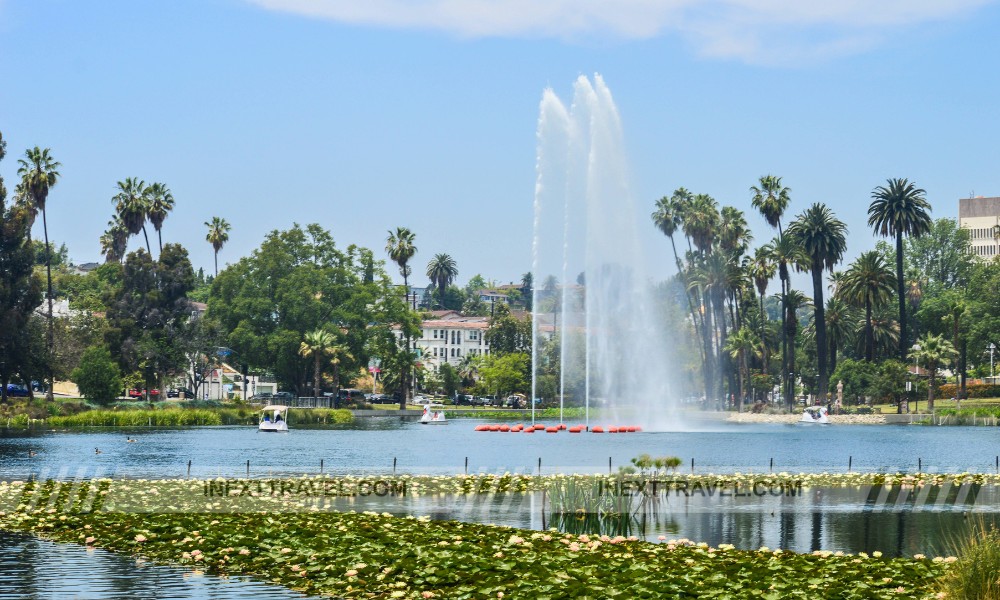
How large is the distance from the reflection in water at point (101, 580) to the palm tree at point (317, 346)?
361 ft

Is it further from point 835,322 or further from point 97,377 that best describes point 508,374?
point 97,377

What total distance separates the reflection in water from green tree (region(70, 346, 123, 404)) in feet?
298

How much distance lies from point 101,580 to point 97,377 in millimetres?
95457

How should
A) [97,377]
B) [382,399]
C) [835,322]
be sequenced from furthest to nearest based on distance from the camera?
1. [382,399]
2. [835,322]
3. [97,377]

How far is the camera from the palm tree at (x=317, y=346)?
5418 inches

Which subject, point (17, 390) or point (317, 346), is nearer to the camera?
point (317, 346)

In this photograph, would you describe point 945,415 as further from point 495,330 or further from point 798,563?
point 798,563

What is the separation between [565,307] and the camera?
82562 millimetres

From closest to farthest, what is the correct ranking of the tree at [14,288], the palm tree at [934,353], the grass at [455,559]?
the grass at [455,559] < the tree at [14,288] < the palm tree at [934,353]

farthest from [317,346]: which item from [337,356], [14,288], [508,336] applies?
[508,336]

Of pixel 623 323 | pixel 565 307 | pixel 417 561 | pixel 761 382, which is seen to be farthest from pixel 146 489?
pixel 761 382

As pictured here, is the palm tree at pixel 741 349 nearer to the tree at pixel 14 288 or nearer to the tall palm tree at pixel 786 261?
the tall palm tree at pixel 786 261

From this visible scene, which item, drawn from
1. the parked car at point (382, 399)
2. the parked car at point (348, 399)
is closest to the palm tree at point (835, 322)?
the parked car at point (382, 399)

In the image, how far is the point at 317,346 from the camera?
452 ft
